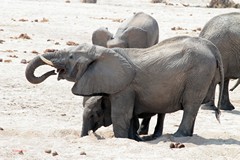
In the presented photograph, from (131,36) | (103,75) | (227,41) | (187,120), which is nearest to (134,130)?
(187,120)

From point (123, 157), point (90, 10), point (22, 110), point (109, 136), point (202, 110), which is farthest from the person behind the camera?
point (90, 10)

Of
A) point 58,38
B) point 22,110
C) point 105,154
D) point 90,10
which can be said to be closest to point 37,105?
point 22,110

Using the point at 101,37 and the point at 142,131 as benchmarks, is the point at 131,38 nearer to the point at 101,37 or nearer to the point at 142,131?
the point at 101,37

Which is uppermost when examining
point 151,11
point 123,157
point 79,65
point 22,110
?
point 79,65

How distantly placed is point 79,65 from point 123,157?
1.61 metres

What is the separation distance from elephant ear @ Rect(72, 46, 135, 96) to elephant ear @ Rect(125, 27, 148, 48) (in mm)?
4419

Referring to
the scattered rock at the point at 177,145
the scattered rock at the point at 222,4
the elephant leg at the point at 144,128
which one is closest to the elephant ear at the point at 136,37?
the elephant leg at the point at 144,128

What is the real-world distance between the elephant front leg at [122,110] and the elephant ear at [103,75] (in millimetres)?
104

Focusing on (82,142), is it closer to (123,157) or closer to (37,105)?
(123,157)

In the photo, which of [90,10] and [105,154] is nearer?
[105,154]

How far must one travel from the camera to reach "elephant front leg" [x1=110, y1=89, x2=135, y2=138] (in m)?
9.45

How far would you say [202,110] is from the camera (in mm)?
12797

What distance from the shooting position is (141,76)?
9.52m

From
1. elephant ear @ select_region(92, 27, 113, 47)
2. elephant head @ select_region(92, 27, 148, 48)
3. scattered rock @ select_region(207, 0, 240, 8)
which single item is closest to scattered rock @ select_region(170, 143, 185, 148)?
elephant head @ select_region(92, 27, 148, 48)
